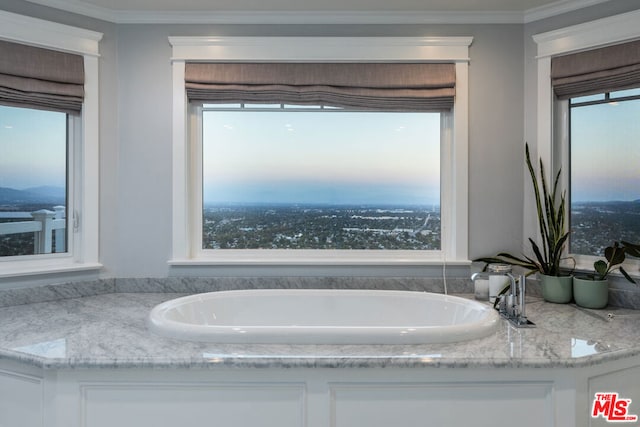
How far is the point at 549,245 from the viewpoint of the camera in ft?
7.80

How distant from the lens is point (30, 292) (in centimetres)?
237

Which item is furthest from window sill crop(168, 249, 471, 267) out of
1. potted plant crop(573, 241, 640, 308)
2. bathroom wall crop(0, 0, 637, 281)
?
potted plant crop(573, 241, 640, 308)

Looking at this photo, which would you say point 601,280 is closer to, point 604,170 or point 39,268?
point 604,170

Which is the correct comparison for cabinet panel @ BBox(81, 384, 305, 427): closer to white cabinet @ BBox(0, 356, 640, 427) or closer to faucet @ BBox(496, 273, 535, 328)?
white cabinet @ BBox(0, 356, 640, 427)

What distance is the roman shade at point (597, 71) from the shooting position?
2.23 meters

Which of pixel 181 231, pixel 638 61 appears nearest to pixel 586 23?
pixel 638 61

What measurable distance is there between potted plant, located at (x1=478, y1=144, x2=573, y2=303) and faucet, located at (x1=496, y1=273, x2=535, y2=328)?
1.27 feet

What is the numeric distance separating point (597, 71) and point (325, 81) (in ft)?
5.09

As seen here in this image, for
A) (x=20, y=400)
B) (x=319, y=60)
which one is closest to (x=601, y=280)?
(x=319, y=60)

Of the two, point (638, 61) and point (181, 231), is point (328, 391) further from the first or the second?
point (638, 61)

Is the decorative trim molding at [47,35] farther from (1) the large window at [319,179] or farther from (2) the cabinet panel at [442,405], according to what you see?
(2) the cabinet panel at [442,405]

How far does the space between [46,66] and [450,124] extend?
8.08 ft

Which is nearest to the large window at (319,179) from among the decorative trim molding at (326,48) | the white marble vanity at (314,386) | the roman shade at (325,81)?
the roman shade at (325,81)

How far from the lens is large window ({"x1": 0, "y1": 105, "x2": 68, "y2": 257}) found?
2400mm
